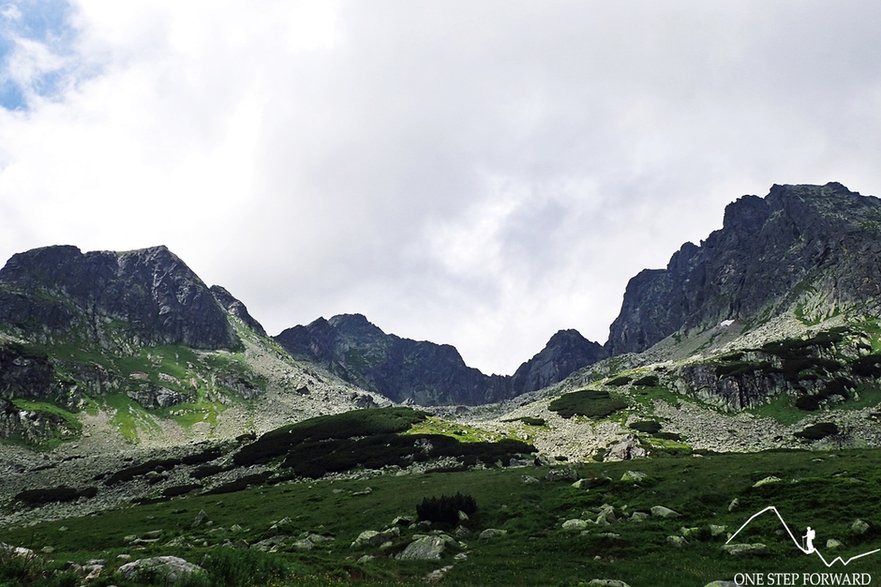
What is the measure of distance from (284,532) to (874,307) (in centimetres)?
17322

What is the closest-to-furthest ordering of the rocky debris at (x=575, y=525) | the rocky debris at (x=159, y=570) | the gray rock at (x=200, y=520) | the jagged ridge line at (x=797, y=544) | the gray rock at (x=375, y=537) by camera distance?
the rocky debris at (x=159, y=570), the jagged ridge line at (x=797, y=544), the rocky debris at (x=575, y=525), the gray rock at (x=375, y=537), the gray rock at (x=200, y=520)

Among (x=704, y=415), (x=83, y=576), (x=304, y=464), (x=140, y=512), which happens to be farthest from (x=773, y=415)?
(x=83, y=576)

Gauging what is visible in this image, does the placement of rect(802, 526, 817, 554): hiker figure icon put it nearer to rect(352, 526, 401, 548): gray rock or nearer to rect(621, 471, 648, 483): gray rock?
rect(621, 471, 648, 483): gray rock

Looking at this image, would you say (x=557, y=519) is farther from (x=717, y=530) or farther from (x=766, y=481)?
(x=766, y=481)

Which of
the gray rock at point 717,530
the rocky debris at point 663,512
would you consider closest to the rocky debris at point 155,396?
the rocky debris at point 663,512

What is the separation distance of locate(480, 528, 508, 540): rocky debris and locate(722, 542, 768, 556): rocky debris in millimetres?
13234

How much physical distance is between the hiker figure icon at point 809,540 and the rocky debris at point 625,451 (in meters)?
48.7

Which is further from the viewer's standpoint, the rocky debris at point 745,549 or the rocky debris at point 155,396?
the rocky debris at point 155,396

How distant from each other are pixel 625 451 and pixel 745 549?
5280 cm

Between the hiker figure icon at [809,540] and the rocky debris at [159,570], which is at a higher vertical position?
the rocky debris at [159,570]

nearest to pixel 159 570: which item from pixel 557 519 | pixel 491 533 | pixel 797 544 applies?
pixel 491 533

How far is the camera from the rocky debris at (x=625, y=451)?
73.2 m

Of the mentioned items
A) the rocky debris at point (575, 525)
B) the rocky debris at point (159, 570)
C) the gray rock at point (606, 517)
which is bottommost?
the rocky debris at point (575, 525)

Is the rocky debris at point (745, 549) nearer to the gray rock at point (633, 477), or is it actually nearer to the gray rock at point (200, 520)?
the gray rock at point (633, 477)
